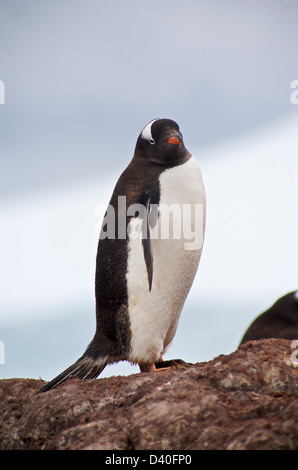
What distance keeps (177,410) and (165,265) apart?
5.36 feet

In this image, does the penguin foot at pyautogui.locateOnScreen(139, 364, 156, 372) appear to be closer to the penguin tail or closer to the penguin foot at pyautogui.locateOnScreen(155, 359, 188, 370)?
the penguin foot at pyautogui.locateOnScreen(155, 359, 188, 370)

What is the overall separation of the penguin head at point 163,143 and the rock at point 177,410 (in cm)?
163

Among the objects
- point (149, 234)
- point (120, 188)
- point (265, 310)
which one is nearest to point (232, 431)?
point (149, 234)

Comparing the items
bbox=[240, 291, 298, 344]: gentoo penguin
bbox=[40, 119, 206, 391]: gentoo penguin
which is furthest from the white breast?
bbox=[240, 291, 298, 344]: gentoo penguin

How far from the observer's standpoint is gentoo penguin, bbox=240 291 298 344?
5645 mm

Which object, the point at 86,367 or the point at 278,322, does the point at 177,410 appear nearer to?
the point at 86,367

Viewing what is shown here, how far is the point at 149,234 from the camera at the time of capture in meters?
4.13

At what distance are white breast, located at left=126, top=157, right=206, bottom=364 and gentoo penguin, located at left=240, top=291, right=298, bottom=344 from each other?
171 centimetres

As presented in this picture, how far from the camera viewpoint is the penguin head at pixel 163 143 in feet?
14.2

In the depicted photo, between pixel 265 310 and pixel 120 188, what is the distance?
8.44 feet

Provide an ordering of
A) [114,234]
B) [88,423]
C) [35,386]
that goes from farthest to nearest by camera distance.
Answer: [114,234] → [35,386] → [88,423]

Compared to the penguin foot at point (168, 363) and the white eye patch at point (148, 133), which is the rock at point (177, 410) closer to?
the penguin foot at point (168, 363)
